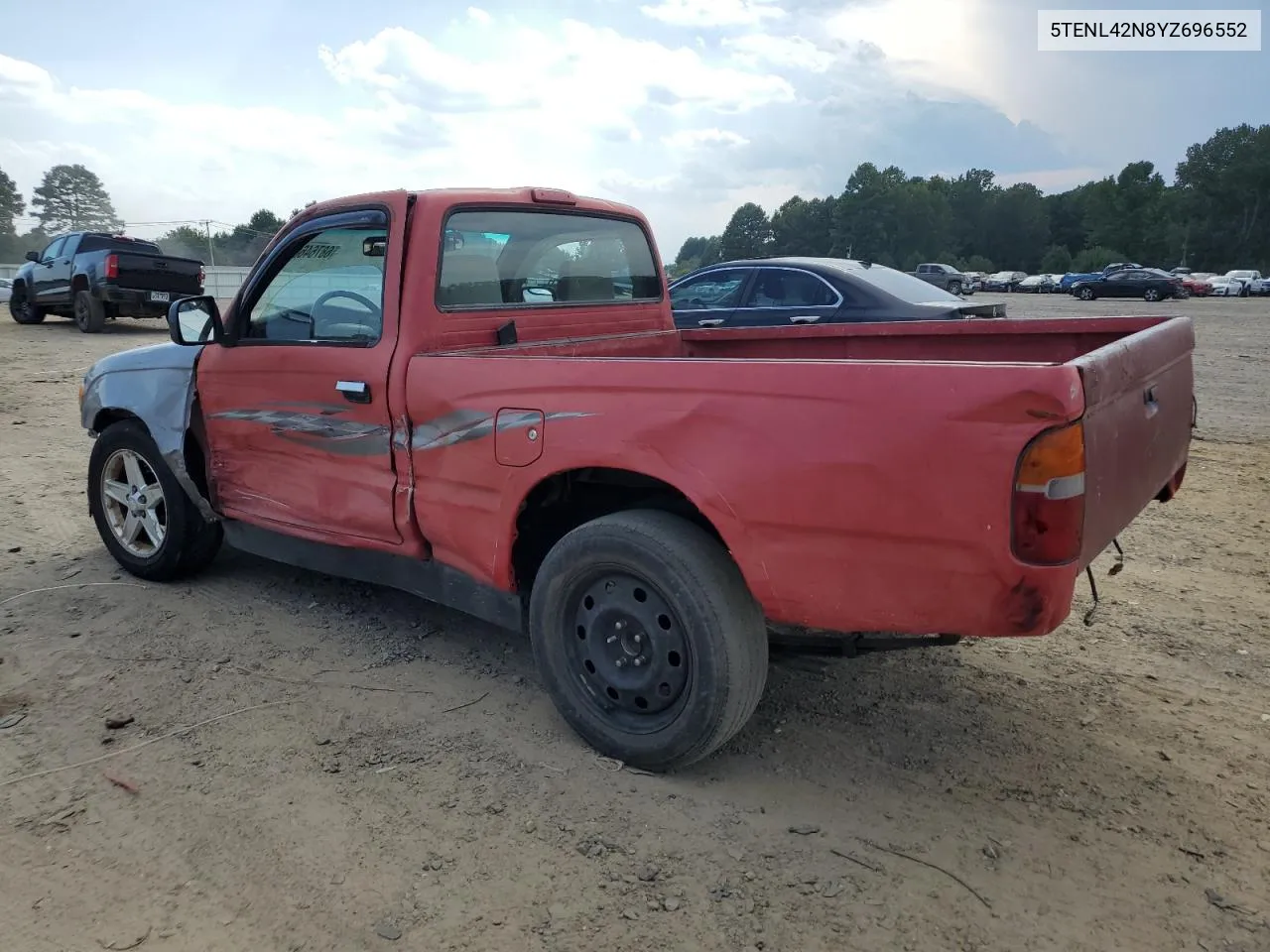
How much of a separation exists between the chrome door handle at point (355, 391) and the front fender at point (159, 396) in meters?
1.20

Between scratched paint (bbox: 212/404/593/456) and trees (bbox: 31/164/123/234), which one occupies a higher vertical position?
trees (bbox: 31/164/123/234)

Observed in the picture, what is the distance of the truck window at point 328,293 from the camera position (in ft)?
11.8

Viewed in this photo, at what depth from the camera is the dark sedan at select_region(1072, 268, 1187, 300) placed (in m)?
37.7

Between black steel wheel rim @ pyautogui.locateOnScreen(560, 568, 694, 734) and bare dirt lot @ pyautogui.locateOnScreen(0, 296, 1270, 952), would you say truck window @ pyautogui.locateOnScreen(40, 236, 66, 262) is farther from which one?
black steel wheel rim @ pyautogui.locateOnScreen(560, 568, 694, 734)

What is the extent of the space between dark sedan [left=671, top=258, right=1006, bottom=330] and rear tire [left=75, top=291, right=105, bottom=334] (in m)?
11.9

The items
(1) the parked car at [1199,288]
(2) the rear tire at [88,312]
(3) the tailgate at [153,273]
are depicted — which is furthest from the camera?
(1) the parked car at [1199,288]

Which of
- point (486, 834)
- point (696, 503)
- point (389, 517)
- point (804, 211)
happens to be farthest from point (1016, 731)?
point (804, 211)

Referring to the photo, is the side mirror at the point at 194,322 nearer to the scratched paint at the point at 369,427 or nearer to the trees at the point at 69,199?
the scratched paint at the point at 369,427

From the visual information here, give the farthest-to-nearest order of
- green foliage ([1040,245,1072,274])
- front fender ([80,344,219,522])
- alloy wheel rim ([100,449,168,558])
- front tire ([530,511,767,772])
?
green foliage ([1040,245,1072,274]), alloy wheel rim ([100,449,168,558]), front fender ([80,344,219,522]), front tire ([530,511,767,772])

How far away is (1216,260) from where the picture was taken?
75.4 m

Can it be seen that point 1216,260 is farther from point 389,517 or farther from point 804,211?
point 389,517

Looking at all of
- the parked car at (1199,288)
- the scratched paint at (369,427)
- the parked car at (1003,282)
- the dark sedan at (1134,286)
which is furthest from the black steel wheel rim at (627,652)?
the parked car at (1003,282)

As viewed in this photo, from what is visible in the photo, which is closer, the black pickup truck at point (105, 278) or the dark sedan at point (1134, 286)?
the black pickup truck at point (105, 278)

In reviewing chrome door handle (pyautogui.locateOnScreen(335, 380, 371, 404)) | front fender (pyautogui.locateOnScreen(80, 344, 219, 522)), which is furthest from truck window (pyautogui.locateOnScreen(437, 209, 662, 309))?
front fender (pyautogui.locateOnScreen(80, 344, 219, 522))
